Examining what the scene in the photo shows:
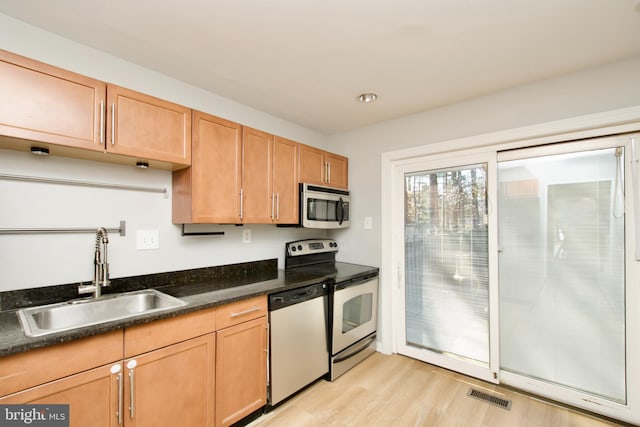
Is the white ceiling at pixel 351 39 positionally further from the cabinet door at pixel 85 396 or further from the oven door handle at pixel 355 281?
the cabinet door at pixel 85 396

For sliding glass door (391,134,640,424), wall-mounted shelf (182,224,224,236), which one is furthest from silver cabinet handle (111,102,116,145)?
sliding glass door (391,134,640,424)

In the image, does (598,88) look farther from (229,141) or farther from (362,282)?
(229,141)

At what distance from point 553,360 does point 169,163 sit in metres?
3.14

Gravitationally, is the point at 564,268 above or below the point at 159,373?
above

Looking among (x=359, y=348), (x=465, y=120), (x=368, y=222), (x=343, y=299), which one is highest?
(x=465, y=120)

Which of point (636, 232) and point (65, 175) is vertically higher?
point (65, 175)

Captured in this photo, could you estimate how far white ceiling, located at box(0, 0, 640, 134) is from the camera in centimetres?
141

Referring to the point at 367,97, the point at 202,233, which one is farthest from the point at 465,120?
Result: the point at 202,233

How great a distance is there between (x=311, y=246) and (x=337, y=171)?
0.87 metres

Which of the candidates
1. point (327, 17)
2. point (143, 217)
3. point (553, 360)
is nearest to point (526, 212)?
→ point (553, 360)

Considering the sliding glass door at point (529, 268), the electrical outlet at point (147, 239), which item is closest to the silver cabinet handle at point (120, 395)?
the electrical outlet at point (147, 239)

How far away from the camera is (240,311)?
180cm

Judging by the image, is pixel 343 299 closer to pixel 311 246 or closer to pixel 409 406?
pixel 311 246

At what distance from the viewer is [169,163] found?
1.84 metres
